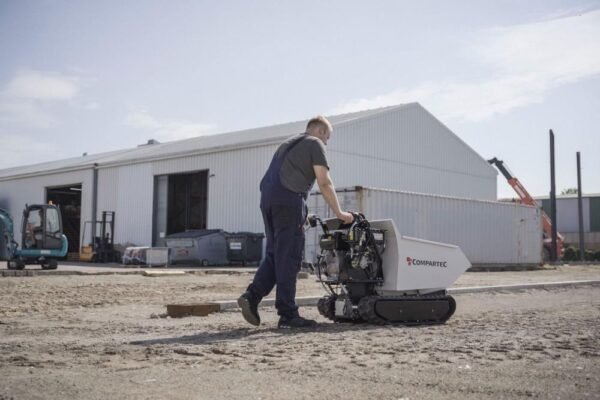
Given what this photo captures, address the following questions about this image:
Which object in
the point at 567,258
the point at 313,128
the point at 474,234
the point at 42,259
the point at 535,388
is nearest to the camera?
the point at 535,388

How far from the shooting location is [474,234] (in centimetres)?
2522

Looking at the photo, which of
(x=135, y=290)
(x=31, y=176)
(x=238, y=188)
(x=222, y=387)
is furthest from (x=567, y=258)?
(x=222, y=387)

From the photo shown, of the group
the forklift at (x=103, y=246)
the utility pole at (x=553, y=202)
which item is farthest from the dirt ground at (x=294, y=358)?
the utility pole at (x=553, y=202)

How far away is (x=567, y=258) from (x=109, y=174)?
29.4 metres

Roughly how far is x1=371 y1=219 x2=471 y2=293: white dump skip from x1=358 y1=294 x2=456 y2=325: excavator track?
16cm

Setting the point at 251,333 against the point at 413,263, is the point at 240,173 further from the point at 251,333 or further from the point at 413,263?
the point at 251,333

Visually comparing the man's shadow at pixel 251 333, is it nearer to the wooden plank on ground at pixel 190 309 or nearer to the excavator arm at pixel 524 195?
the wooden plank on ground at pixel 190 309

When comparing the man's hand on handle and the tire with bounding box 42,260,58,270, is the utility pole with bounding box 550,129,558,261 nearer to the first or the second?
the tire with bounding box 42,260,58,270

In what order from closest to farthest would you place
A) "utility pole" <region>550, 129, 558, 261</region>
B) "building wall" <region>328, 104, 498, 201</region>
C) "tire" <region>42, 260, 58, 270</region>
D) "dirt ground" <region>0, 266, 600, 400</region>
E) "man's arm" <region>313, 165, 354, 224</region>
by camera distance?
"dirt ground" <region>0, 266, 600, 400</region> < "man's arm" <region>313, 165, 354, 224</region> < "tire" <region>42, 260, 58, 270</region> < "building wall" <region>328, 104, 498, 201</region> < "utility pole" <region>550, 129, 558, 261</region>

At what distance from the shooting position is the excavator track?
21.0 feet

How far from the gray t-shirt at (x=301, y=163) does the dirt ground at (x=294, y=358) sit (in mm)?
1344

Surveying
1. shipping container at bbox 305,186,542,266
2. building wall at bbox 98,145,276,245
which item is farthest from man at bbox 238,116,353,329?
building wall at bbox 98,145,276,245

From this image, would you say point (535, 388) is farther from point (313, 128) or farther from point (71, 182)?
point (71, 182)

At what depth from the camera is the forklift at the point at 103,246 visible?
103 feet
